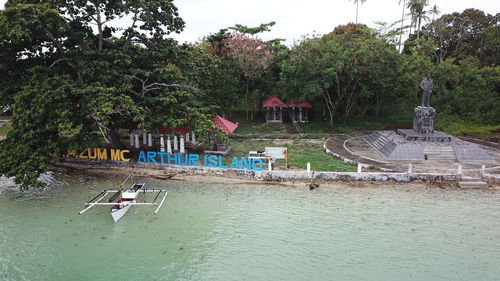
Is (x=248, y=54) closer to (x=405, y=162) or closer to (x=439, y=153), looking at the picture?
(x=405, y=162)

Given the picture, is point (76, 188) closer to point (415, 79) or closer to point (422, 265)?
point (422, 265)

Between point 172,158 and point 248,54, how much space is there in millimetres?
15313

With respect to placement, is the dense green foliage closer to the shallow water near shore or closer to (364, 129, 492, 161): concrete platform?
the shallow water near shore

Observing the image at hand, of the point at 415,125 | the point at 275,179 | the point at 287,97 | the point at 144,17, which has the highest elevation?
the point at 144,17

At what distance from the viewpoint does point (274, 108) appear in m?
37.0

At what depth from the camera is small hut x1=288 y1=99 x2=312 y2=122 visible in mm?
36312

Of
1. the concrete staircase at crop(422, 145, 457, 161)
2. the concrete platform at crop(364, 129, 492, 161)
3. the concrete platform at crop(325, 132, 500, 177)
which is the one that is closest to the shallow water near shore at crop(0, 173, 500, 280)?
the concrete platform at crop(325, 132, 500, 177)

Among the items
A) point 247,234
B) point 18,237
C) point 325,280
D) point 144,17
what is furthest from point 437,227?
point 144,17

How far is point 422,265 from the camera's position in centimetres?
1164

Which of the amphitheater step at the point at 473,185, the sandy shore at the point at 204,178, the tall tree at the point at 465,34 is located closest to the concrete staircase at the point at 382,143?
the sandy shore at the point at 204,178

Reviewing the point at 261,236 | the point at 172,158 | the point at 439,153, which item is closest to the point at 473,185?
the point at 439,153

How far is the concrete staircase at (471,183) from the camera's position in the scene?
18.0m

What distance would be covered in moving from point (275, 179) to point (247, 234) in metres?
6.29

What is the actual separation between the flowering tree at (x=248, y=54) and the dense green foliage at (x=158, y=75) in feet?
0.34
